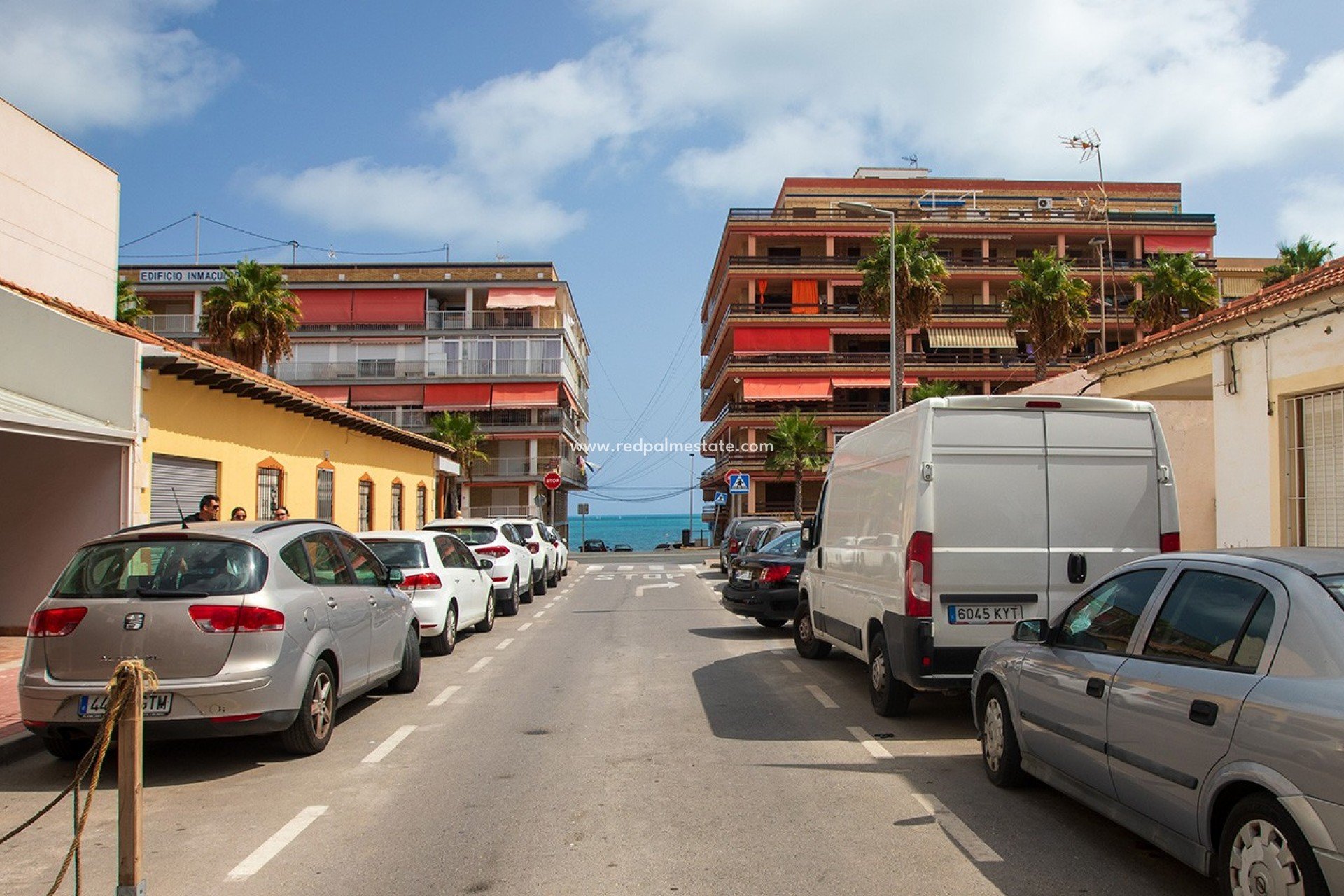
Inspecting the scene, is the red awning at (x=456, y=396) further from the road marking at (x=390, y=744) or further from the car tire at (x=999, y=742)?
the car tire at (x=999, y=742)

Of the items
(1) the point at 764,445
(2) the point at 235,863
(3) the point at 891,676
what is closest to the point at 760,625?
(3) the point at 891,676

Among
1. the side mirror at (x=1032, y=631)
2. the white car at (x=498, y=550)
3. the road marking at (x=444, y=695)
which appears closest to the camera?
the side mirror at (x=1032, y=631)

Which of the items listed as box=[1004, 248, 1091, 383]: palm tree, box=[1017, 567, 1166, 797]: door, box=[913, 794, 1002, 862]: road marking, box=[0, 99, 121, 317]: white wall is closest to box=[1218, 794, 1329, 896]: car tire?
box=[1017, 567, 1166, 797]: door

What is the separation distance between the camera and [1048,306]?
1576 inches

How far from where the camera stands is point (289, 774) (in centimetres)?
702

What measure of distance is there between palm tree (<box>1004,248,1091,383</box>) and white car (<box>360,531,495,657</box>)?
1205 inches

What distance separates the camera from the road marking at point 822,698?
932cm

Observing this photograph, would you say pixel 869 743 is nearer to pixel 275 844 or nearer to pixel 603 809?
pixel 603 809

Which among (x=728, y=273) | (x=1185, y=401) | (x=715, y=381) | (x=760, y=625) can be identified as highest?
(x=728, y=273)

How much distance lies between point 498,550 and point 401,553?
587cm

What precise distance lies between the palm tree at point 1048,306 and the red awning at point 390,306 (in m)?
37.5

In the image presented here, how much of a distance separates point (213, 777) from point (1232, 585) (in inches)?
247

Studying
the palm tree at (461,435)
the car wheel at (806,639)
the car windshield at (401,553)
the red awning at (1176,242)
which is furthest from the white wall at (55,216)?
the red awning at (1176,242)

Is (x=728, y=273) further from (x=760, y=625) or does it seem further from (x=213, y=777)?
(x=213, y=777)
